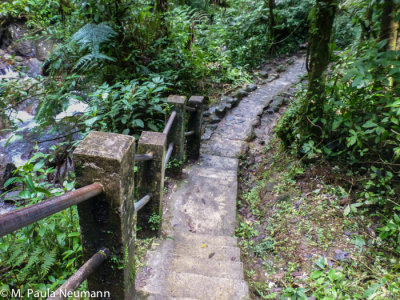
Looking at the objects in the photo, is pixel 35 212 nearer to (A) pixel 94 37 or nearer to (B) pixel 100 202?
(B) pixel 100 202

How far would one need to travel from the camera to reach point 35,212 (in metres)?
0.84

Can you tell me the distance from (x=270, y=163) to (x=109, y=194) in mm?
3336

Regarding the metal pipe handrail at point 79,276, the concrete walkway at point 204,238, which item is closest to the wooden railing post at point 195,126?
the concrete walkway at point 204,238

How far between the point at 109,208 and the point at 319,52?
302 cm

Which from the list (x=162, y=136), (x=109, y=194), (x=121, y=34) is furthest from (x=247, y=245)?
(x=121, y=34)

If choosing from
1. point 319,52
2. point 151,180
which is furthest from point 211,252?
point 319,52

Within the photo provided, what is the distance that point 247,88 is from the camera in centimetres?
760

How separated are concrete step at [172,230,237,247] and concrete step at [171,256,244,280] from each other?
0.88 ft

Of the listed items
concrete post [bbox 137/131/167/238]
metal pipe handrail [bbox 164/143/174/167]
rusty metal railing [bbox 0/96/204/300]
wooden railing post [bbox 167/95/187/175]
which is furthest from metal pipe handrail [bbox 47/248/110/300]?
wooden railing post [bbox 167/95/187/175]

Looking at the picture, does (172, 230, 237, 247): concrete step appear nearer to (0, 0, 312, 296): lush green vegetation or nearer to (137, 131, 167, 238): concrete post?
(137, 131, 167, 238): concrete post

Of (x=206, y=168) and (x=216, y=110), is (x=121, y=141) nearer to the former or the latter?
(x=206, y=168)

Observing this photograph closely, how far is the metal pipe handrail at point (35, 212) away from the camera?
0.75 metres

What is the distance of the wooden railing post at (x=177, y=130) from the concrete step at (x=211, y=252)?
1.29m

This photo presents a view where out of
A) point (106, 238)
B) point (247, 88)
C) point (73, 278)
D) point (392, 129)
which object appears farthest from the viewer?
point (247, 88)
